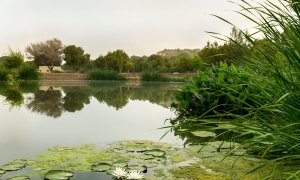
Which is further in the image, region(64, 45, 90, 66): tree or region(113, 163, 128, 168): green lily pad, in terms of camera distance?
region(64, 45, 90, 66): tree

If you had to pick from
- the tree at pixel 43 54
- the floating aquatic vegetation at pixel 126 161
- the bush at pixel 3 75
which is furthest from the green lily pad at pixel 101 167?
the tree at pixel 43 54

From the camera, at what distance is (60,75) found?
23.6 meters

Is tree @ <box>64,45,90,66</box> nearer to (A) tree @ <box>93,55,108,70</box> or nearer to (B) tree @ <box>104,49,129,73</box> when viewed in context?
(A) tree @ <box>93,55,108,70</box>

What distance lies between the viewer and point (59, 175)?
5.38ft

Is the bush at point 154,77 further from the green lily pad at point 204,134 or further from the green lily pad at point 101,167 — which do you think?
the green lily pad at point 101,167

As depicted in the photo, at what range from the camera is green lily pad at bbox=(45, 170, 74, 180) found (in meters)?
1.61

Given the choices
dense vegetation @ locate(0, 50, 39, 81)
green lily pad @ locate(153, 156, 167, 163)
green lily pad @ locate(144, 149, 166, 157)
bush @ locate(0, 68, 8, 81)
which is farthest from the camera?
dense vegetation @ locate(0, 50, 39, 81)

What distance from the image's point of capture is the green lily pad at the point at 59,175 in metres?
1.61

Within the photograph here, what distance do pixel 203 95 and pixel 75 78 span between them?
19740 mm

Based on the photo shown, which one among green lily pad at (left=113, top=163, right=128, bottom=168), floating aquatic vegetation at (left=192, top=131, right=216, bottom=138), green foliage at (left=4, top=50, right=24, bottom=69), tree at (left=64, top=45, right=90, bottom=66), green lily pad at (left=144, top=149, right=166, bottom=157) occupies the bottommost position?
floating aquatic vegetation at (left=192, top=131, right=216, bottom=138)

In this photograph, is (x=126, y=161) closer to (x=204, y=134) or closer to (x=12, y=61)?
(x=204, y=134)

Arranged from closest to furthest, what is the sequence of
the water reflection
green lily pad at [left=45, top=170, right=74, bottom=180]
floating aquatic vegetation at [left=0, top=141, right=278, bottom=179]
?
green lily pad at [left=45, top=170, right=74, bottom=180] < floating aquatic vegetation at [left=0, top=141, right=278, bottom=179] < the water reflection

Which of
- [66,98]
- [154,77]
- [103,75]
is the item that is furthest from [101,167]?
[103,75]

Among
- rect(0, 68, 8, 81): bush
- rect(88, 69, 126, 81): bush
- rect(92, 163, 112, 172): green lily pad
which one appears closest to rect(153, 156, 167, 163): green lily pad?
rect(92, 163, 112, 172): green lily pad
